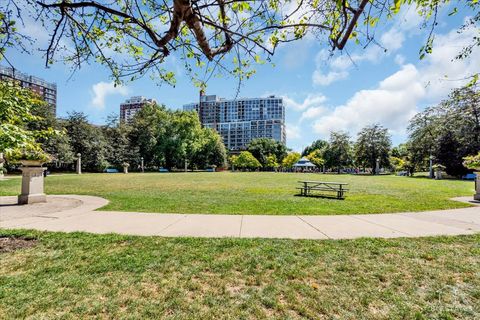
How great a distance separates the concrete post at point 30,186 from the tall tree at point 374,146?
57191 millimetres

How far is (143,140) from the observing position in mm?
52156

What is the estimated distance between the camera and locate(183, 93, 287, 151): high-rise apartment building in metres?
134

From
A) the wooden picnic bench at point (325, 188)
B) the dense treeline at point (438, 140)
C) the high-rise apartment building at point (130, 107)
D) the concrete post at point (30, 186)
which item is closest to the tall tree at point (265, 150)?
the dense treeline at point (438, 140)

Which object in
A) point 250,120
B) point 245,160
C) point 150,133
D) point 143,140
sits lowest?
point 245,160

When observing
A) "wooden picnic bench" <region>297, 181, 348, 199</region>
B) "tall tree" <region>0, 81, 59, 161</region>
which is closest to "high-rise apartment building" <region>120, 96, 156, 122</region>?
"wooden picnic bench" <region>297, 181, 348, 199</region>

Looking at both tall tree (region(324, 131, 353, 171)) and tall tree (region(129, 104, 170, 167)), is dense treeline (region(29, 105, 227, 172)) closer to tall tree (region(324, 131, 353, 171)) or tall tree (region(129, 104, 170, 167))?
tall tree (region(129, 104, 170, 167))

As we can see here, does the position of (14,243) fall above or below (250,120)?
below

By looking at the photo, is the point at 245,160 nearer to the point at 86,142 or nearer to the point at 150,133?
the point at 150,133

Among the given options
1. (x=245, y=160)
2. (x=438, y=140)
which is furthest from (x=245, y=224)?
(x=245, y=160)

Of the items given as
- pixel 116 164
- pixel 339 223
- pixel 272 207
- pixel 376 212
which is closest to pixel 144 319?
pixel 339 223

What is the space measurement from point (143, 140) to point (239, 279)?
53.4m

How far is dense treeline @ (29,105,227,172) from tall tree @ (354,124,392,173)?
35067 millimetres

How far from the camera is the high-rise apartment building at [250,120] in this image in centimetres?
13375

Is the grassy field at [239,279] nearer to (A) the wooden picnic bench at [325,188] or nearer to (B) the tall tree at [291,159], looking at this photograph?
(A) the wooden picnic bench at [325,188]
